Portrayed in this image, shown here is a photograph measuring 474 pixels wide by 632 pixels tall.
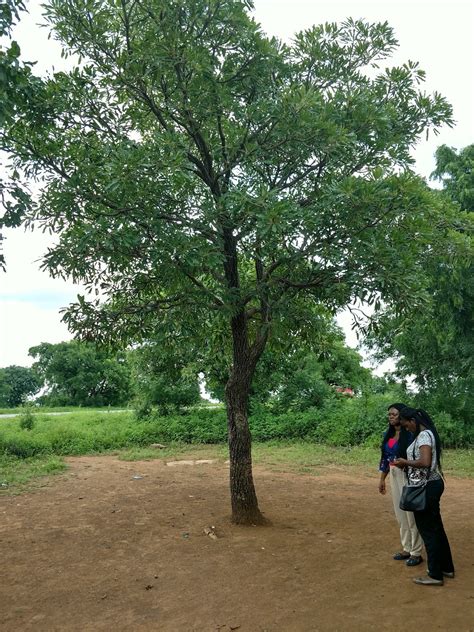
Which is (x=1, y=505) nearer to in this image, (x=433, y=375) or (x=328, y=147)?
(x=328, y=147)

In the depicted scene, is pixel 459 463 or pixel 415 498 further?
pixel 459 463

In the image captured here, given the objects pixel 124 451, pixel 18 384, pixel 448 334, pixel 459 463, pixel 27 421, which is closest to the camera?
pixel 459 463

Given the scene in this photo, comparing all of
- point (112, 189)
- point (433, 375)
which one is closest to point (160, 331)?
point (112, 189)

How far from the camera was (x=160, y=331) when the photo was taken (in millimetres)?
7547

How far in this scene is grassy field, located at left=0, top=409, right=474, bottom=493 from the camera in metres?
11.4

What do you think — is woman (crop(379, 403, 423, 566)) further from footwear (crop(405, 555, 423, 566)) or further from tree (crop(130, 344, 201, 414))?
tree (crop(130, 344, 201, 414))

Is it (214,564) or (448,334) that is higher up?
(448,334)

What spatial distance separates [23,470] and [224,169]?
7.92 meters

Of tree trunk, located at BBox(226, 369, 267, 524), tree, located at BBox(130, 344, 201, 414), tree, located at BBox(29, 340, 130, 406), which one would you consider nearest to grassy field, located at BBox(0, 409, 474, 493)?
tree, located at BBox(130, 344, 201, 414)

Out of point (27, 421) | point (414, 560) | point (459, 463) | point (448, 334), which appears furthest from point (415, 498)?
point (27, 421)

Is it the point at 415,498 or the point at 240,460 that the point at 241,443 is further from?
the point at 415,498

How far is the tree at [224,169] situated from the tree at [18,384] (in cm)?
3734

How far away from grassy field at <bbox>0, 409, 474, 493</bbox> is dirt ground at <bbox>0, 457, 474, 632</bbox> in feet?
6.02

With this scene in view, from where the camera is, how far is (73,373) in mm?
34312
